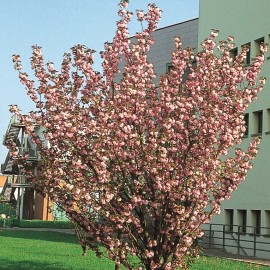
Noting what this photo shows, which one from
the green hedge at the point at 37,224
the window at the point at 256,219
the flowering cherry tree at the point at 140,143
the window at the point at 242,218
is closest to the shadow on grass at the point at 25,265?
the flowering cherry tree at the point at 140,143

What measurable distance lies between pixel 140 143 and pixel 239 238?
1889 cm

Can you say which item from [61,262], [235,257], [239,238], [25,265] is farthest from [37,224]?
[25,265]

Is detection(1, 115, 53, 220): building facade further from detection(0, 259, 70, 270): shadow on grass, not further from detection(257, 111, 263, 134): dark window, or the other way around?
detection(0, 259, 70, 270): shadow on grass

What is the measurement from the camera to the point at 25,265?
1958 centimetres

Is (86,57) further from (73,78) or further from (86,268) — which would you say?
(86,268)

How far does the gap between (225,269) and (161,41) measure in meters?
23.3

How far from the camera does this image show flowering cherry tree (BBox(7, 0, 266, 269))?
37.7 feet

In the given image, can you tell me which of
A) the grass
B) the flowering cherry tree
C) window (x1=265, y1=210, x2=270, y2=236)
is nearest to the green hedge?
the grass

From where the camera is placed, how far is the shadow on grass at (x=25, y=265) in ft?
61.6

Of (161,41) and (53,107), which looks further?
(161,41)

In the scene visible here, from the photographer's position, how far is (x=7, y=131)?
6344 centimetres

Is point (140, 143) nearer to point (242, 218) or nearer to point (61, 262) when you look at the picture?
point (61, 262)

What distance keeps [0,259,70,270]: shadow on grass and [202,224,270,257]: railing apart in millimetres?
9558

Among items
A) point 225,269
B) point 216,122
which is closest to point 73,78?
point 216,122
